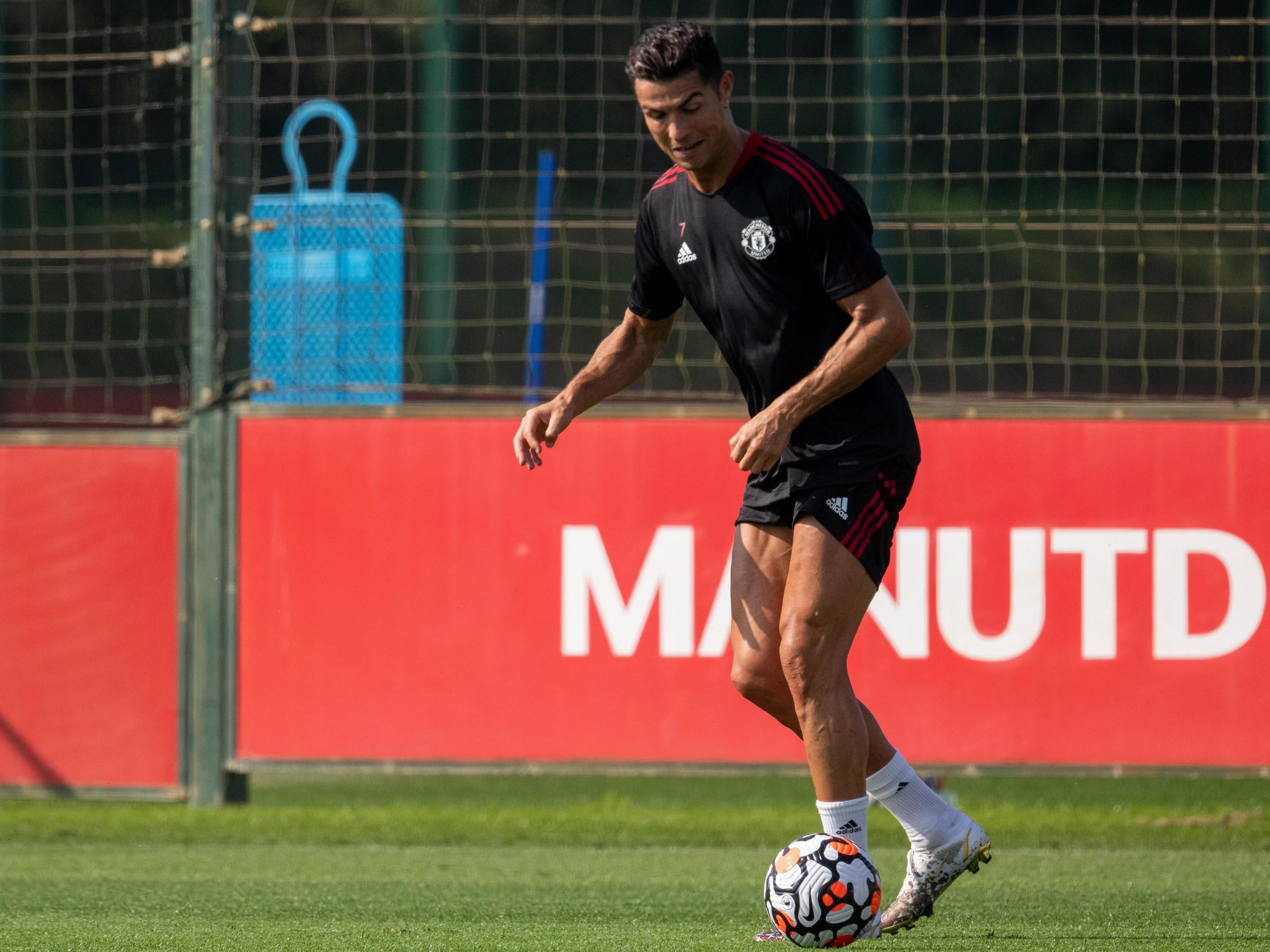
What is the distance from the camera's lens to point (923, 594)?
649 centimetres

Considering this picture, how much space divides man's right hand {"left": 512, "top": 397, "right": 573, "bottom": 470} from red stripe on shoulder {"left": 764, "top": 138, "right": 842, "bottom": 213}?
0.78 meters

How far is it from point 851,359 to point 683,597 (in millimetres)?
2892

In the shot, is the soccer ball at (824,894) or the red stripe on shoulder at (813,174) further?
the red stripe on shoulder at (813,174)

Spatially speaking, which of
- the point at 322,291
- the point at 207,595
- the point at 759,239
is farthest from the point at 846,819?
the point at 322,291

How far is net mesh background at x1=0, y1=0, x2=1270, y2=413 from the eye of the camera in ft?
23.5

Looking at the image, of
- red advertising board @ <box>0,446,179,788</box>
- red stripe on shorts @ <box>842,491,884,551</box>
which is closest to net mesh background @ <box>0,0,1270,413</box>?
red advertising board @ <box>0,446,179,788</box>

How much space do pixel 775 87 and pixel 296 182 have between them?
20.3 feet

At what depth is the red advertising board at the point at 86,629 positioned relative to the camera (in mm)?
6770

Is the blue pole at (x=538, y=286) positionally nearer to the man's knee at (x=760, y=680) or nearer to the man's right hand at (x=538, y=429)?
the man's right hand at (x=538, y=429)

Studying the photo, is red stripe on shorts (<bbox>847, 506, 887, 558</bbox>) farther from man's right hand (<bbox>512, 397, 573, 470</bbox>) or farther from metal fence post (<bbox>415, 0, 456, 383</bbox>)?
metal fence post (<bbox>415, 0, 456, 383</bbox>)

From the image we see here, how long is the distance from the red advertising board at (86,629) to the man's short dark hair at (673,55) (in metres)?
3.71

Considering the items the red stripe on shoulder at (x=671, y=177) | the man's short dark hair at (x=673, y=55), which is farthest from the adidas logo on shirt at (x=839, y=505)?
the man's short dark hair at (x=673, y=55)

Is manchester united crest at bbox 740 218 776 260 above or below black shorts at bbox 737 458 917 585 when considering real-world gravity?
above

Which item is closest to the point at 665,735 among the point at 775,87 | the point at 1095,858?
the point at 1095,858
